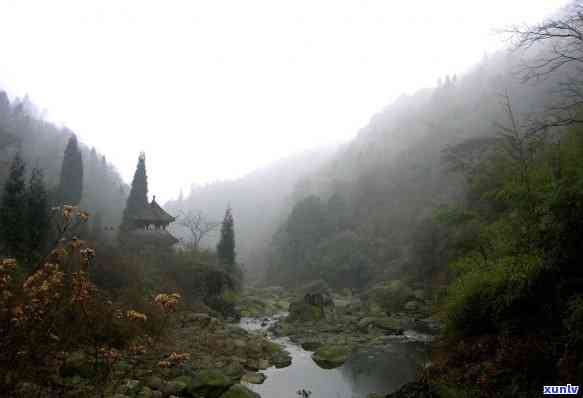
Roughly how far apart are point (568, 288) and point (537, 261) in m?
0.75

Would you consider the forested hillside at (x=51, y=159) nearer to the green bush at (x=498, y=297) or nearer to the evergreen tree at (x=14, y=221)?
the evergreen tree at (x=14, y=221)

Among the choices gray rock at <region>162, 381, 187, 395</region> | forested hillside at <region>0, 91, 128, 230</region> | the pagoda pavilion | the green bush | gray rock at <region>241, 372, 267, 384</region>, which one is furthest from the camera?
forested hillside at <region>0, 91, 128, 230</region>

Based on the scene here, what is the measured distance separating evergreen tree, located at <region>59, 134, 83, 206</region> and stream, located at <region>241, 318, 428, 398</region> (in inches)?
1526

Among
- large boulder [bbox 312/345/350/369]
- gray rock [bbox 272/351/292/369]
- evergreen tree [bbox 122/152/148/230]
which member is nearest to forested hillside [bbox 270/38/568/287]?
large boulder [bbox 312/345/350/369]

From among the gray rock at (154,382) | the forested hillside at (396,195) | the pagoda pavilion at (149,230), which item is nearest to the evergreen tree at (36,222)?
the pagoda pavilion at (149,230)

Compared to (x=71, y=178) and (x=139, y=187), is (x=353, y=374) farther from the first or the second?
(x=71, y=178)

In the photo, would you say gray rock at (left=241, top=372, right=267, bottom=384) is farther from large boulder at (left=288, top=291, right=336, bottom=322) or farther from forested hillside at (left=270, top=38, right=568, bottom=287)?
forested hillside at (left=270, top=38, right=568, bottom=287)

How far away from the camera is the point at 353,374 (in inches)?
520

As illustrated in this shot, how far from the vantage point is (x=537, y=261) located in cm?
738

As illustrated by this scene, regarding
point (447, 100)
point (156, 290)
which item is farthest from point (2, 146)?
point (447, 100)

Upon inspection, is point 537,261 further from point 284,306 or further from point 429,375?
point 284,306

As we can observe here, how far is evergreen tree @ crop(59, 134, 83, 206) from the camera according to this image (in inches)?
1823

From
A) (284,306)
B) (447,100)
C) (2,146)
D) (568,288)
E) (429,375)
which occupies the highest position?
(447,100)

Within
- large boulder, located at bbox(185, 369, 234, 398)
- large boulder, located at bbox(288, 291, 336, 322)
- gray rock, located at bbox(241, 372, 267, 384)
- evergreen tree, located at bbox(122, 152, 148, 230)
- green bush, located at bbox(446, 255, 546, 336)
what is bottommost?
large boulder, located at bbox(288, 291, 336, 322)
